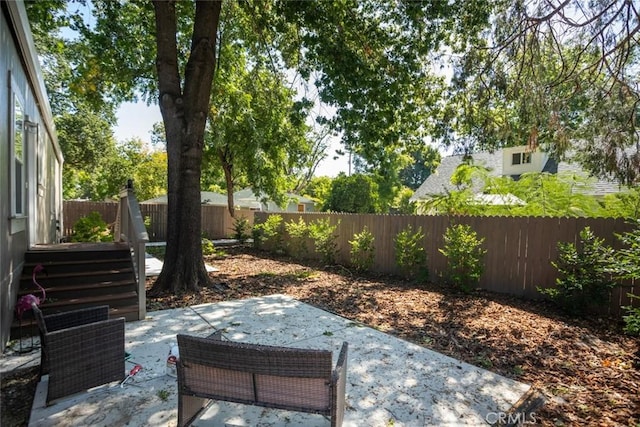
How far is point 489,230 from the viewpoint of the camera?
6961 millimetres

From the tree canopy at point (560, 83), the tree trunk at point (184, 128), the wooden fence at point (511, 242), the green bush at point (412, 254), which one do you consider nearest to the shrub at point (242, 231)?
the wooden fence at point (511, 242)

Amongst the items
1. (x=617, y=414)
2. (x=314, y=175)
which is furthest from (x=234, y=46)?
(x=314, y=175)

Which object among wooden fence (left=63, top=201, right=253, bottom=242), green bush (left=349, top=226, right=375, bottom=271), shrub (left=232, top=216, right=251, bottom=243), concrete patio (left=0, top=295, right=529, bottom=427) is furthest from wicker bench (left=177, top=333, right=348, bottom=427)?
wooden fence (left=63, top=201, right=253, bottom=242)

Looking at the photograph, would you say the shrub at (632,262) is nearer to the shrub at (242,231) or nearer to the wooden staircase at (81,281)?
the wooden staircase at (81,281)

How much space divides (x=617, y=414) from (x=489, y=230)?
4.46 m

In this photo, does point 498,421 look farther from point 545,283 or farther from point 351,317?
point 545,283

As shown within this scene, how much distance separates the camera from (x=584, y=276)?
5215mm

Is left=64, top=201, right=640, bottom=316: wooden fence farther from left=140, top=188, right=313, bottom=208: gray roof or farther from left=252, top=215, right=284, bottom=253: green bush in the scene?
left=140, top=188, right=313, bottom=208: gray roof

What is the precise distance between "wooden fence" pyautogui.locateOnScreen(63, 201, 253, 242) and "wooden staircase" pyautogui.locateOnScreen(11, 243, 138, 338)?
10.5m

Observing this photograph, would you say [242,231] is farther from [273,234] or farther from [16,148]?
[16,148]

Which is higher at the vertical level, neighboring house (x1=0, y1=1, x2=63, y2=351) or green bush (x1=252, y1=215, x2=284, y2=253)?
neighboring house (x1=0, y1=1, x2=63, y2=351)

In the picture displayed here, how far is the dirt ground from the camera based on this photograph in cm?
296

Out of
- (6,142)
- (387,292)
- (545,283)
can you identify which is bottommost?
(387,292)

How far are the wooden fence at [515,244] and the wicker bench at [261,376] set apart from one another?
524 centimetres
